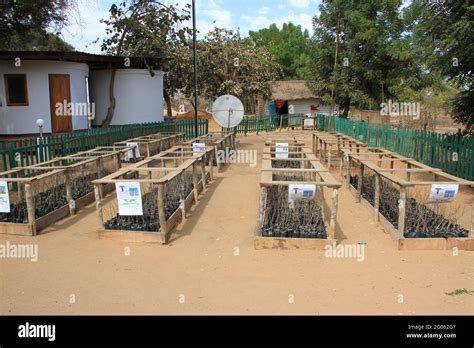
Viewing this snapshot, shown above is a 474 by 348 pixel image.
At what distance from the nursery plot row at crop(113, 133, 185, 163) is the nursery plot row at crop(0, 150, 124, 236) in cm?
186

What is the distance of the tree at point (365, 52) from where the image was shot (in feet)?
73.3

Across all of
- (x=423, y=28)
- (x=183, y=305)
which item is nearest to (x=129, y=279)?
(x=183, y=305)

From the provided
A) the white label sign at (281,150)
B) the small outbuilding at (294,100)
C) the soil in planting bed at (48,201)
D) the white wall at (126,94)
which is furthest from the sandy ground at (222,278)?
the small outbuilding at (294,100)

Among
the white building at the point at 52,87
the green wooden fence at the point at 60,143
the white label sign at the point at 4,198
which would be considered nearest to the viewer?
the white label sign at the point at 4,198

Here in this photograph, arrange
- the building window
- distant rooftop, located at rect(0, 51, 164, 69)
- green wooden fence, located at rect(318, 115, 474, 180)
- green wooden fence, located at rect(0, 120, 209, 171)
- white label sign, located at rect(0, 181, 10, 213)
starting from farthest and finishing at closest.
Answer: the building window, distant rooftop, located at rect(0, 51, 164, 69), green wooden fence, located at rect(318, 115, 474, 180), green wooden fence, located at rect(0, 120, 209, 171), white label sign, located at rect(0, 181, 10, 213)

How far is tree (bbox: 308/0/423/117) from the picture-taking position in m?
22.3

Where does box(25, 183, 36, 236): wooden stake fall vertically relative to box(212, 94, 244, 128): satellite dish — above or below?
below

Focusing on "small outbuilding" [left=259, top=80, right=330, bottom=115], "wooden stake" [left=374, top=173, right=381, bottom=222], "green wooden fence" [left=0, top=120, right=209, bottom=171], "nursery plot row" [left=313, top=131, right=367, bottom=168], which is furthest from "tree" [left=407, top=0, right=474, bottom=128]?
"small outbuilding" [left=259, top=80, right=330, bottom=115]

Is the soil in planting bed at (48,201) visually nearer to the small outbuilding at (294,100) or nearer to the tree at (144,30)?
the tree at (144,30)

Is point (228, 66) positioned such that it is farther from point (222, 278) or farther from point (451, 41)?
point (222, 278)

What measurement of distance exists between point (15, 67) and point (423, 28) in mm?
13393

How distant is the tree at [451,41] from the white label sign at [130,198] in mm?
7230

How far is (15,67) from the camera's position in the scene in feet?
47.8

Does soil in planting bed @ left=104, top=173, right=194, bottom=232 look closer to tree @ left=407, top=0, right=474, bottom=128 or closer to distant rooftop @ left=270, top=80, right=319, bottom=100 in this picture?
tree @ left=407, top=0, right=474, bottom=128
